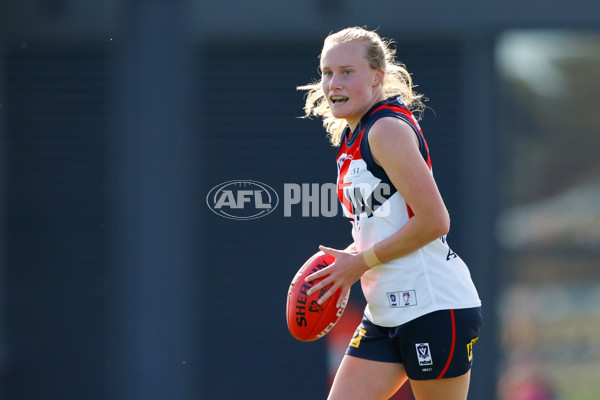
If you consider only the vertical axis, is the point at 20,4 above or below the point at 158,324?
above

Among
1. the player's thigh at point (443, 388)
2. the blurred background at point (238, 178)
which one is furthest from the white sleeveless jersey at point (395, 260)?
the blurred background at point (238, 178)

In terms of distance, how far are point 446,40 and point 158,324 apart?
2541 mm

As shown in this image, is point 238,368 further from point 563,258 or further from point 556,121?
point 556,121

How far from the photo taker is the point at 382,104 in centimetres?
281

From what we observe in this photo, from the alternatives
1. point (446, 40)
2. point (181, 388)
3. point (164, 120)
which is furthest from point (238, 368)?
point (446, 40)

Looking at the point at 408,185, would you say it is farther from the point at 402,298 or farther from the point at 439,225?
the point at 402,298

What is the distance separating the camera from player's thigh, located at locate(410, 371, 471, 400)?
2764mm

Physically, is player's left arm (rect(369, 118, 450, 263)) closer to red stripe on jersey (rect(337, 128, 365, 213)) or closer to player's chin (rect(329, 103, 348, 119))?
red stripe on jersey (rect(337, 128, 365, 213))

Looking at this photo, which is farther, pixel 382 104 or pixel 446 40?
pixel 446 40

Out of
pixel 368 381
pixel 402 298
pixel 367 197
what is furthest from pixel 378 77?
pixel 368 381

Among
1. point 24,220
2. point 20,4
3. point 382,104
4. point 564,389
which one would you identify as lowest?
point 564,389

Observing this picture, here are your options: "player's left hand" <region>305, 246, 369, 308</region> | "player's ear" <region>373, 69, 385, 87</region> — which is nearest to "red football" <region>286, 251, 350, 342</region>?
"player's left hand" <region>305, 246, 369, 308</region>

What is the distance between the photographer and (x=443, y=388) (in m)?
2.77

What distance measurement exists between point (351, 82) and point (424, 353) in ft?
3.29
